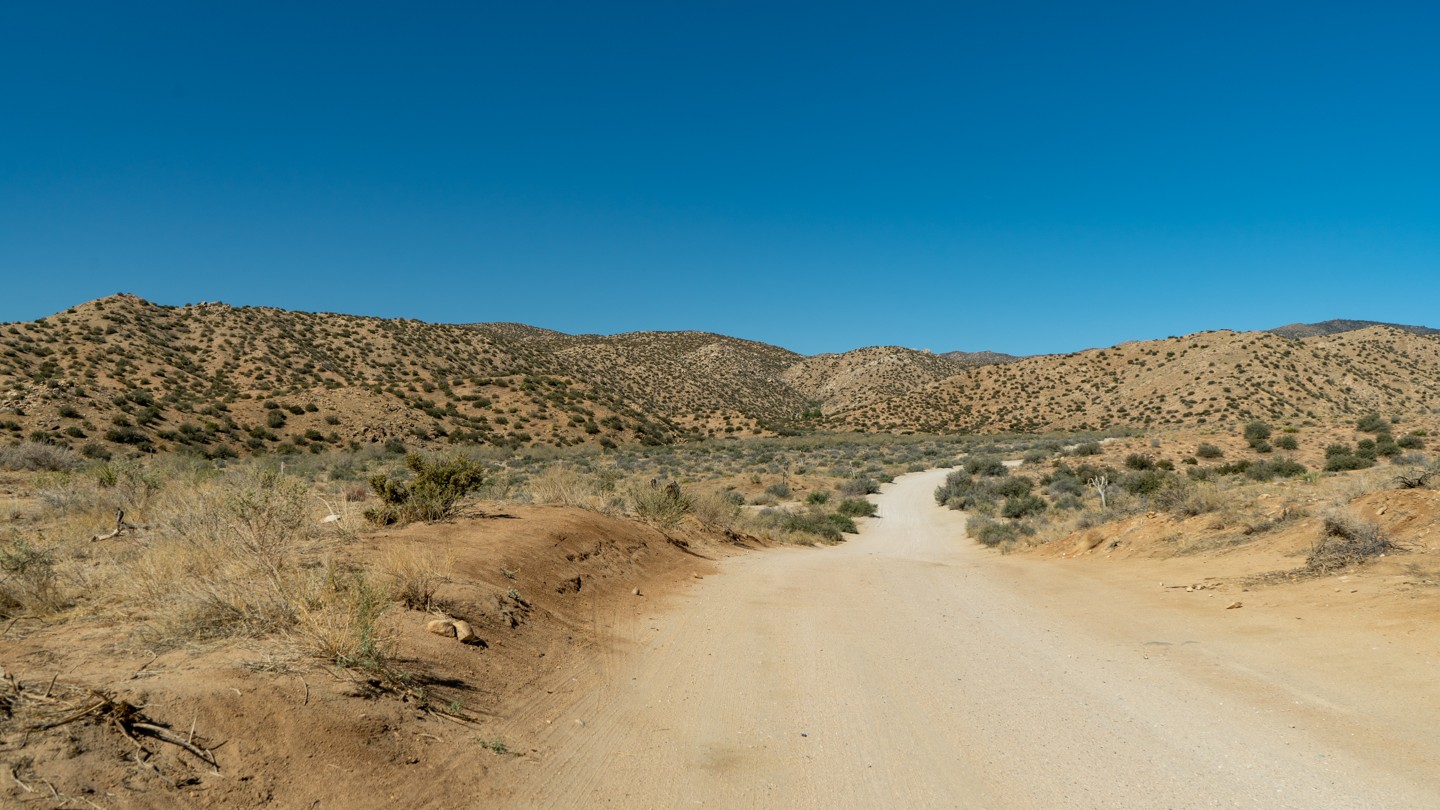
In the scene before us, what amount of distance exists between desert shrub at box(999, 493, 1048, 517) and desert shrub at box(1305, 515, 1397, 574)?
1507 centimetres

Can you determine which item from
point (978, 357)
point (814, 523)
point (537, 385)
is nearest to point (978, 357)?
point (978, 357)

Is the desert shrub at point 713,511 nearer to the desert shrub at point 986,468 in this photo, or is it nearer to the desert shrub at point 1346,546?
the desert shrub at point 1346,546

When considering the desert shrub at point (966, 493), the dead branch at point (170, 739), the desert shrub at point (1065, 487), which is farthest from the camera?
the desert shrub at point (966, 493)

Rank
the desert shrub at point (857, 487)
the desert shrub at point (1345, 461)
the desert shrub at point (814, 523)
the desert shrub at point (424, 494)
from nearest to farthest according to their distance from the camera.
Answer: the desert shrub at point (424, 494), the desert shrub at point (814, 523), the desert shrub at point (1345, 461), the desert shrub at point (857, 487)

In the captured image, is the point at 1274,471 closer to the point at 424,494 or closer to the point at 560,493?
the point at 560,493

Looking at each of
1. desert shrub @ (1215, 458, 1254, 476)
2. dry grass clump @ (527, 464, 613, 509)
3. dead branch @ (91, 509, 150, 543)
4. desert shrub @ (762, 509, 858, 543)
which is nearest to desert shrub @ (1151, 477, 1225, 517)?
desert shrub @ (762, 509, 858, 543)

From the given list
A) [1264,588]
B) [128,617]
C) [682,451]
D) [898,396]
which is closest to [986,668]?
[1264,588]

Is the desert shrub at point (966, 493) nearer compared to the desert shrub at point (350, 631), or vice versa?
the desert shrub at point (350, 631)

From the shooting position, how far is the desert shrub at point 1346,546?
380 inches

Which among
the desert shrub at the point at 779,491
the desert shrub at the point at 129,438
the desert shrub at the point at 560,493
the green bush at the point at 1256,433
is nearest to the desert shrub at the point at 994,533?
the desert shrub at the point at 779,491

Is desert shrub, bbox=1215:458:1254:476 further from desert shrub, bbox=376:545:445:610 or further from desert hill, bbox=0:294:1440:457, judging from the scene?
desert hill, bbox=0:294:1440:457

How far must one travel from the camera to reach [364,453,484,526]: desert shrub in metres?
11.4

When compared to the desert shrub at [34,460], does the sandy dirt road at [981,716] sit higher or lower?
lower

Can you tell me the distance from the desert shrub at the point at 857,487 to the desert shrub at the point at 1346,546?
2390cm
